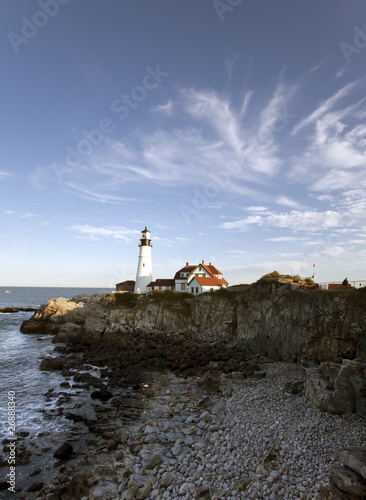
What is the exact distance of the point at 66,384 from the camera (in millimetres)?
20438

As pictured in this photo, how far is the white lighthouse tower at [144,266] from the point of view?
175 feet

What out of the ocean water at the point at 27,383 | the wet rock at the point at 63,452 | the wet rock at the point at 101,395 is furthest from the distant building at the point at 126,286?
the wet rock at the point at 63,452

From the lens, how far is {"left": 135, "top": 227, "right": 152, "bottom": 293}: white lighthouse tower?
5344cm

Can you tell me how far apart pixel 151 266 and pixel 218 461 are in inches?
1780

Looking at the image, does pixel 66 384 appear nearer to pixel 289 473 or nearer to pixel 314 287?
pixel 289 473

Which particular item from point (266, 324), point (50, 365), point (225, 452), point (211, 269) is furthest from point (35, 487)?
point (211, 269)

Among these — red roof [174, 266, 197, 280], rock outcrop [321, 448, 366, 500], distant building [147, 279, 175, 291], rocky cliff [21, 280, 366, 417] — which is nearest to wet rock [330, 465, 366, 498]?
rock outcrop [321, 448, 366, 500]

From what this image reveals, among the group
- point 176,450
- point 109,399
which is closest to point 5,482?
point 176,450

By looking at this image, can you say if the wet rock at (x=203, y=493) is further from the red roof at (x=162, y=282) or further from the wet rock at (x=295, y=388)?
the red roof at (x=162, y=282)

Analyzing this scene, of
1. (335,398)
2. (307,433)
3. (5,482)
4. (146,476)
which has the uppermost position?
(335,398)

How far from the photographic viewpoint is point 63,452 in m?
12.1

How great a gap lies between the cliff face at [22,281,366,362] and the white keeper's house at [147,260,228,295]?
5.08 metres

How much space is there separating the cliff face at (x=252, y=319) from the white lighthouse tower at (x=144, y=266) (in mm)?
6343

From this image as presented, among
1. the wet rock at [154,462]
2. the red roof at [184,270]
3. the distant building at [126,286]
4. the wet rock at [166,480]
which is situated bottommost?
the wet rock at [154,462]
